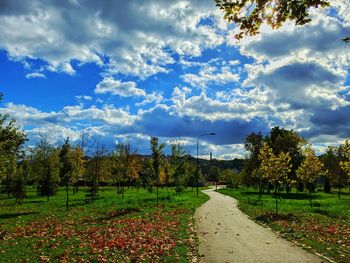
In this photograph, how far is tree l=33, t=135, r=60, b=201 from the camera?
4578cm

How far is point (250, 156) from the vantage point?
6725cm

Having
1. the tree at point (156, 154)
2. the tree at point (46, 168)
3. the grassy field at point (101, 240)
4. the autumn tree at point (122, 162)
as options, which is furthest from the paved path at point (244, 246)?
the autumn tree at point (122, 162)

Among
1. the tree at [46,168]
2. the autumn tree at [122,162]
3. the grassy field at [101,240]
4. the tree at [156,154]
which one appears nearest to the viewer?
the grassy field at [101,240]

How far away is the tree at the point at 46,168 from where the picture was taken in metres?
45.8

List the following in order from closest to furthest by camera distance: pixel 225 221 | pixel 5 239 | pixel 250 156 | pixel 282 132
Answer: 1. pixel 5 239
2. pixel 225 221
3. pixel 250 156
4. pixel 282 132

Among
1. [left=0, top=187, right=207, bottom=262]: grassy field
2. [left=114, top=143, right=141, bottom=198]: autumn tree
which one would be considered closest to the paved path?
[left=0, top=187, right=207, bottom=262]: grassy field

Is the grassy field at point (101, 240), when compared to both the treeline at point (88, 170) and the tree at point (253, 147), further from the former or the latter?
the tree at point (253, 147)

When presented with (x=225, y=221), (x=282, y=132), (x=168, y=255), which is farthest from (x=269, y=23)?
(x=282, y=132)

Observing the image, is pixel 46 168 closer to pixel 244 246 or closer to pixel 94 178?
pixel 94 178

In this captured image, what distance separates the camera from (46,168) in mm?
47656

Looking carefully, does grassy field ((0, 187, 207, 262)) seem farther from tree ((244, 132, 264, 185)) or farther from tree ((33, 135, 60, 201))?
tree ((244, 132, 264, 185))

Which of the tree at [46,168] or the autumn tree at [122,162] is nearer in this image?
the tree at [46,168]

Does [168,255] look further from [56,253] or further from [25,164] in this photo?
[25,164]

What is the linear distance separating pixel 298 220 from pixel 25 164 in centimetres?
4477
